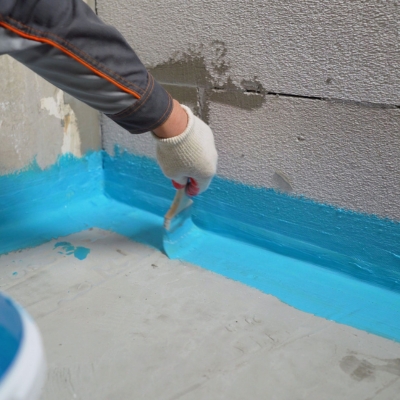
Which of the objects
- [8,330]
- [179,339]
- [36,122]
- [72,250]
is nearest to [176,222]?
[72,250]

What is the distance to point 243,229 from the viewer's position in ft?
5.33

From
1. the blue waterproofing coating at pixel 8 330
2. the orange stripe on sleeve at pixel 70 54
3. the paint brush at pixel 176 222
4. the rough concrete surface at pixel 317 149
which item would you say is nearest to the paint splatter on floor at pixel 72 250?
the paint brush at pixel 176 222

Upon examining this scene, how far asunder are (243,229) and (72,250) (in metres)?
0.59

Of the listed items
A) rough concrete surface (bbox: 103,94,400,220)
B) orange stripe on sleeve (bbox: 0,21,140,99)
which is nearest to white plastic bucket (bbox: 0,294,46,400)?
orange stripe on sleeve (bbox: 0,21,140,99)

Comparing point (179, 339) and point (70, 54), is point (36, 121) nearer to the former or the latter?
point (70, 54)

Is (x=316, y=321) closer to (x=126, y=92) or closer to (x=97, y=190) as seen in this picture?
(x=126, y=92)

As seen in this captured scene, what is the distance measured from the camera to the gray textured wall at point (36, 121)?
162 cm

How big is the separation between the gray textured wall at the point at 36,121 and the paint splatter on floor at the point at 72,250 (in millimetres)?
349

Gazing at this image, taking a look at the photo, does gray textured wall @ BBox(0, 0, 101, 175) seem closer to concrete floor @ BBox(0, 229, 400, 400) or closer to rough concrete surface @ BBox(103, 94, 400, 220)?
concrete floor @ BBox(0, 229, 400, 400)

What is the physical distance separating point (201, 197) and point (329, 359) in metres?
0.79

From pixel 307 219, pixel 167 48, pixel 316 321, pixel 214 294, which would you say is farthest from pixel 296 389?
pixel 167 48

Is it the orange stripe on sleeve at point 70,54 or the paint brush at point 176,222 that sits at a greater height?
the orange stripe on sleeve at point 70,54

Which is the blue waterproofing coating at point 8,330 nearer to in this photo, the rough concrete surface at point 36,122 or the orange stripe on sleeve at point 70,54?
the orange stripe on sleeve at point 70,54

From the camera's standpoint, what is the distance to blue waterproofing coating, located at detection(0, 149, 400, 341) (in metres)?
1.33
